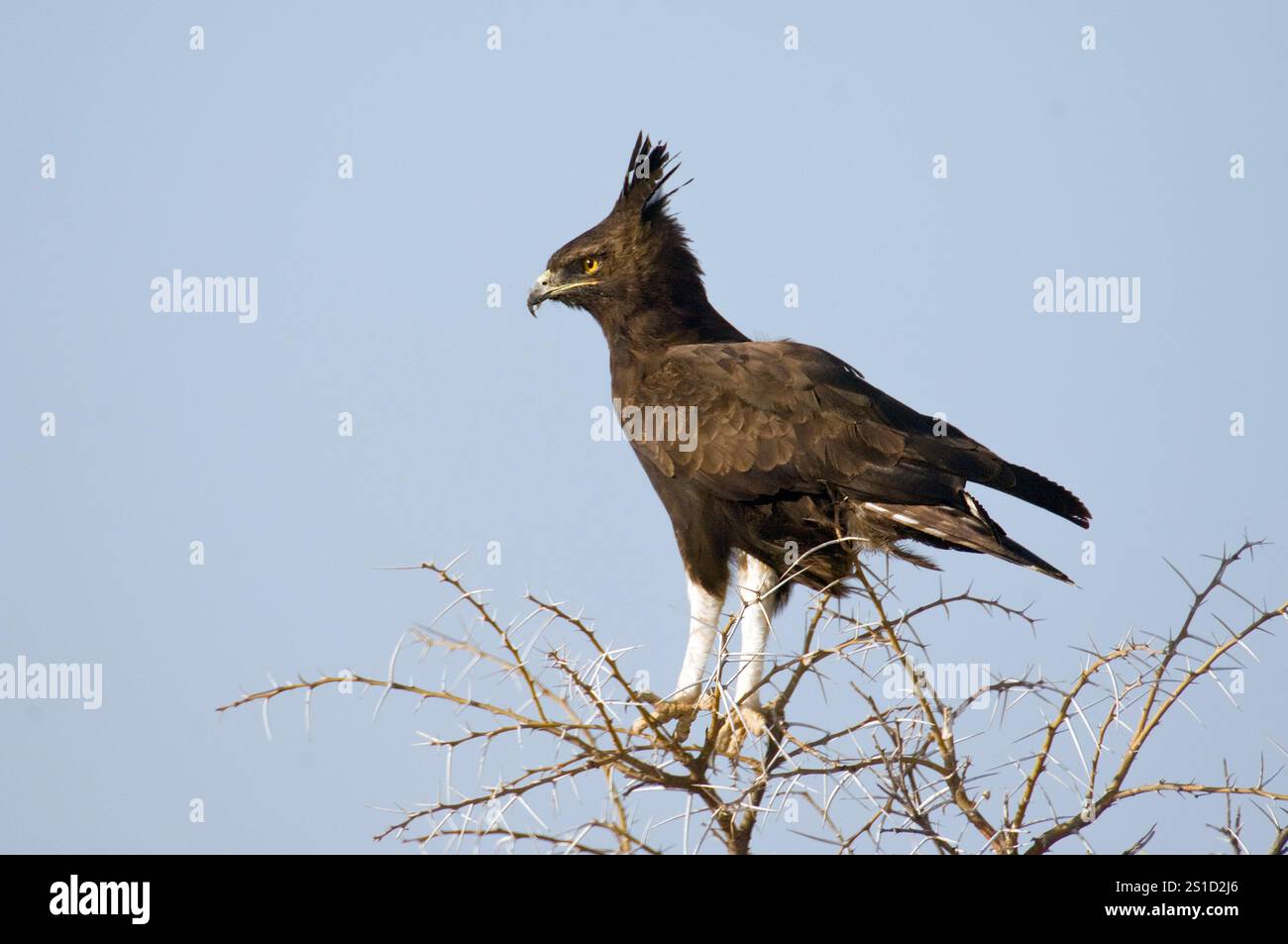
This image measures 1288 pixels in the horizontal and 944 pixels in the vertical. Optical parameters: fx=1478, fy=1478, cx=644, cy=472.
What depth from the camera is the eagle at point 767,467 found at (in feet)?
20.8

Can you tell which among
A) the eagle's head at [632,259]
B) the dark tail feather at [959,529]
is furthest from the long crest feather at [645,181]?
the dark tail feather at [959,529]

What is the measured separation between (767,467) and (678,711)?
1.19m

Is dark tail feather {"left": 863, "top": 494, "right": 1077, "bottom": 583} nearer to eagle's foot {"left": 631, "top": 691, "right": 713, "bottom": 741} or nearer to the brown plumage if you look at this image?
the brown plumage

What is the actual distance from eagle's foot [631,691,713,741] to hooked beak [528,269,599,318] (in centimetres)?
243

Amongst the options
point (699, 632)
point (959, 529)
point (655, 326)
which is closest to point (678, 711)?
point (699, 632)

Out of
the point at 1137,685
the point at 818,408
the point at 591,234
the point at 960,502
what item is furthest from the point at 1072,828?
the point at 591,234

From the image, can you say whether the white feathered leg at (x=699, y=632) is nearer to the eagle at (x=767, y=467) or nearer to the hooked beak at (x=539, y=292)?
the eagle at (x=767, y=467)

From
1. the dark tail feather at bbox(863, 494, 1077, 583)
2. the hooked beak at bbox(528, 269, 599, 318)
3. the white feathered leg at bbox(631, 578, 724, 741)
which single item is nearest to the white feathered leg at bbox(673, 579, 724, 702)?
the white feathered leg at bbox(631, 578, 724, 741)

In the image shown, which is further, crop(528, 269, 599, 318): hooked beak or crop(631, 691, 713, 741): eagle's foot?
crop(528, 269, 599, 318): hooked beak

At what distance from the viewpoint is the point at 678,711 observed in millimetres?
6539

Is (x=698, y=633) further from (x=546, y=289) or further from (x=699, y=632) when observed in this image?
(x=546, y=289)

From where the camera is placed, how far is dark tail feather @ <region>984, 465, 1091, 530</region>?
20.3ft

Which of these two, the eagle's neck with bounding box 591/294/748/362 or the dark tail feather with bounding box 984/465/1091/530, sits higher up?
the eagle's neck with bounding box 591/294/748/362

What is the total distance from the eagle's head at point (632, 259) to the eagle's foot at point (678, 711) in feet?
7.31
